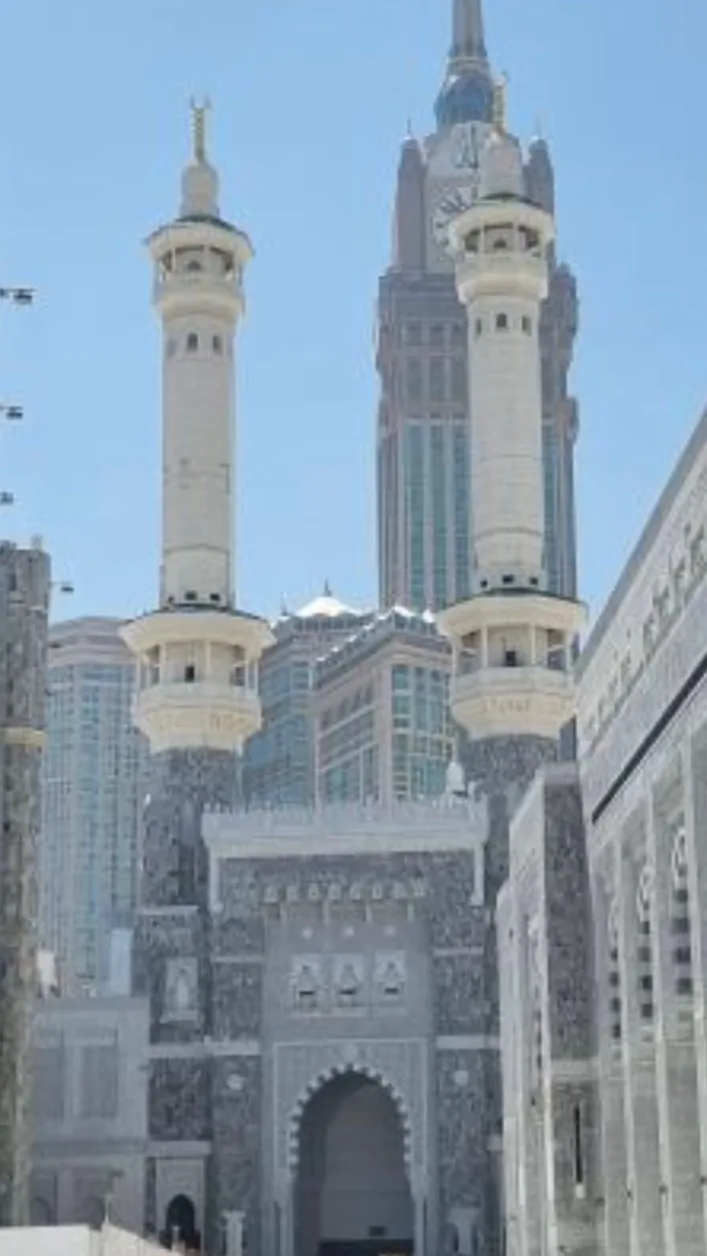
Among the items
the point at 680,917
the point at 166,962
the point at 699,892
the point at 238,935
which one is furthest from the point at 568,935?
the point at 166,962

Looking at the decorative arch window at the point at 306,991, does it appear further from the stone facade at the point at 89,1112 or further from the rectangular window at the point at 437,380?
the rectangular window at the point at 437,380

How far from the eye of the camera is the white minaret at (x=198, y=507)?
4138cm

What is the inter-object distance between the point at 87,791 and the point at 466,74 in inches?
1143

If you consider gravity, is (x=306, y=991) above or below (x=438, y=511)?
below

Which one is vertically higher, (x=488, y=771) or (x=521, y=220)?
(x=521, y=220)

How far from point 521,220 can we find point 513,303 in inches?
69.2

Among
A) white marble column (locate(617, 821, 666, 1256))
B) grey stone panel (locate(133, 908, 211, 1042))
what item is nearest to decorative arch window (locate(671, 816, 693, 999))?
white marble column (locate(617, 821, 666, 1256))

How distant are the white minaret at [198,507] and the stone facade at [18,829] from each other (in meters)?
8.42

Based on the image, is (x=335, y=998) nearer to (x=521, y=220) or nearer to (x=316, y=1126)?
(x=316, y=1126)

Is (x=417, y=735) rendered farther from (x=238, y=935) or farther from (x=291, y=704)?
(x=238, y=935)

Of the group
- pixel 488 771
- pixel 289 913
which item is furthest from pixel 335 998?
pixel 488 771

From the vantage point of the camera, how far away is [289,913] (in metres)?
39.5

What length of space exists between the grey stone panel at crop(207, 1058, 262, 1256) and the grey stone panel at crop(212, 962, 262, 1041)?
2.32ft

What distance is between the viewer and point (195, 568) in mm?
42469
